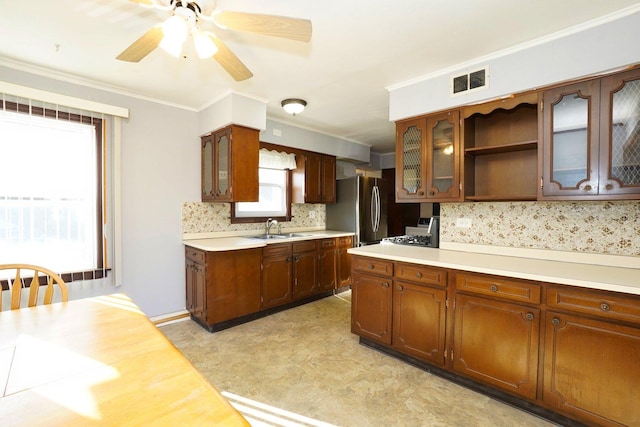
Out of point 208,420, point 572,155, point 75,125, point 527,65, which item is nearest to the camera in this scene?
point 208,420

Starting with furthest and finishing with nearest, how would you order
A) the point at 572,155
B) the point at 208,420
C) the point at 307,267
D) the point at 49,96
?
1. the point at 307,267
2. the point at 49,96
3. the point at 572,155
4. the point at 208,420

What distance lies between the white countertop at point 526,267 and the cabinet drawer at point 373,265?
2.5 inches

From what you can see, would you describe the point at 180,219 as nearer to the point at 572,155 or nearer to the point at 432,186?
the point at 432,186

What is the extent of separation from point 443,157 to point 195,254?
2739mm

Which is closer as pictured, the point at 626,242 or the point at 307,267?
the point at 626,242

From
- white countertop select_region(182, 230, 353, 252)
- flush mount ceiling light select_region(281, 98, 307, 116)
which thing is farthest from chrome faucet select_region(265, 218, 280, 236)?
flush mount ceiling light select_region(281, 98, 307, 116)

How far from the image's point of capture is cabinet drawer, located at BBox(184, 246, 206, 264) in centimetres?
309

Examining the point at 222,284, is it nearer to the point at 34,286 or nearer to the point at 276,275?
the point at 276,275

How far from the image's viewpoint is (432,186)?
2.61 meters

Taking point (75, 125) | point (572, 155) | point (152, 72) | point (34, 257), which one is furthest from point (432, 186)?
point (34, 257)

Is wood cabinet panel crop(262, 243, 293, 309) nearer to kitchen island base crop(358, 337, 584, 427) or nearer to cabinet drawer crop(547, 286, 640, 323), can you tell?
kitchen island base crop(358, 337, 584, 427)

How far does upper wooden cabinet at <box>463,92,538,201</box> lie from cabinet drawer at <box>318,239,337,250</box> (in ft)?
6.86

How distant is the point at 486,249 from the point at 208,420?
8.45 ft

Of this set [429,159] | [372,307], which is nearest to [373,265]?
[372,307]
